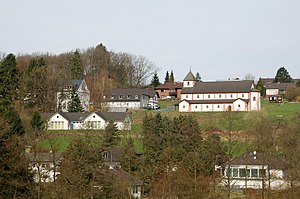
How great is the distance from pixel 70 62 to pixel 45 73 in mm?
20081

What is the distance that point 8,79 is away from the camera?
53.8 metres

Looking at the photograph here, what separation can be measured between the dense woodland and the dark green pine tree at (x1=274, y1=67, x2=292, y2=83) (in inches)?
1753

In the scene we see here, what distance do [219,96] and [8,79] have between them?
86.0ft

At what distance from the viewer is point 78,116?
180 ft

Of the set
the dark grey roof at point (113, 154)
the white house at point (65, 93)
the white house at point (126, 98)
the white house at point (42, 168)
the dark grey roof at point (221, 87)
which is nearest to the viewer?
A: the white house at point (42, 168)

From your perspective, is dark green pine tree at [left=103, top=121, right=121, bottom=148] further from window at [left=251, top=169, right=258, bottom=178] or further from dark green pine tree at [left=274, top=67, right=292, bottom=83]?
dark green pine tree at [left=274, top=67, right=292, bottom=83]

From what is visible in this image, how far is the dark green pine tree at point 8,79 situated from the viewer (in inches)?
2056

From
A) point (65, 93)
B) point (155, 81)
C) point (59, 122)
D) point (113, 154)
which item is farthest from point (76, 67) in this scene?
point (113, 154)

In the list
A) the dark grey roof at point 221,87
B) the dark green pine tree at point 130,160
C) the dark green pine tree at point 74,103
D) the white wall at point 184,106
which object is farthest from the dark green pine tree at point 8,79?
the dark green pine tree at point 130,160

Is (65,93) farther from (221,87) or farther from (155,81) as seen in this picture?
(155,81)

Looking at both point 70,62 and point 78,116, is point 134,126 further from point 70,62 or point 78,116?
point 70,62

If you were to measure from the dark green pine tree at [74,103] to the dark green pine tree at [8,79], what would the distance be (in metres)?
6.56

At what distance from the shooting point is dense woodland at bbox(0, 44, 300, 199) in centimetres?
2062

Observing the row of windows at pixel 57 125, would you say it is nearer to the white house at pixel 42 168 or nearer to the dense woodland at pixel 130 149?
the dense woodland at pixel 130 149
